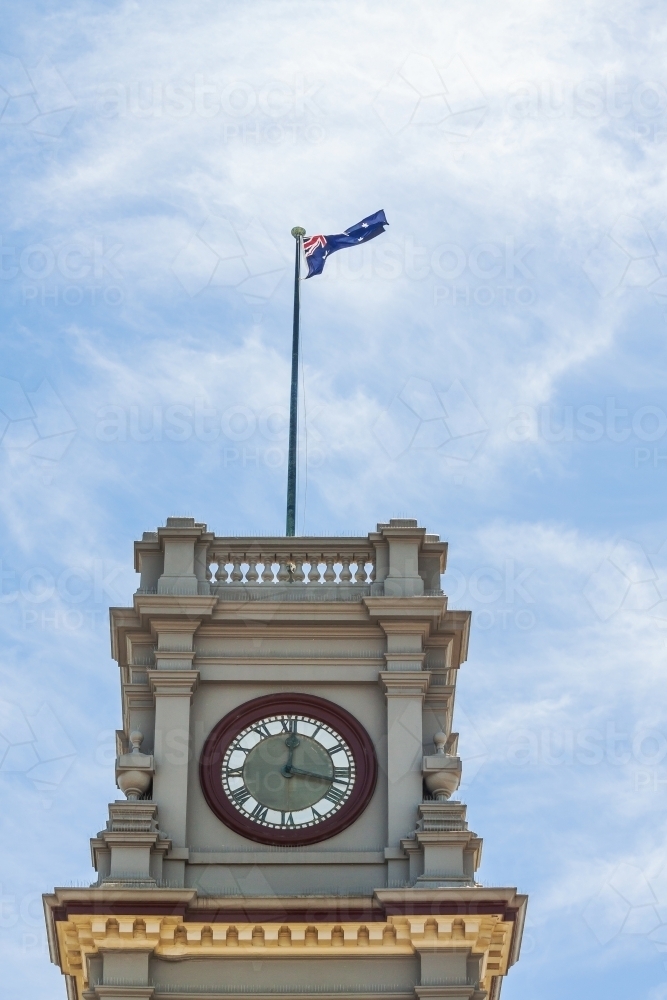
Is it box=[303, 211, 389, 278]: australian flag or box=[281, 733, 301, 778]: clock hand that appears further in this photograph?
box=[303, 211, 389, 278]: australian flag

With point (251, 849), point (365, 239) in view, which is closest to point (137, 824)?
point (251, 849)

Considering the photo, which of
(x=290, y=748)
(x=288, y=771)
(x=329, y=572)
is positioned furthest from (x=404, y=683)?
(x=329, y=572)

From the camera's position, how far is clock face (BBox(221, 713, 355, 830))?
119 ft

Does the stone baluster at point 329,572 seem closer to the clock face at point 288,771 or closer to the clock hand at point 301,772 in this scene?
the clock face at point 288,771

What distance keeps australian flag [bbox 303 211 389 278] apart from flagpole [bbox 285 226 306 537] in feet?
2.20

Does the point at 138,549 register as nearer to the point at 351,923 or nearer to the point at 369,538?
the point at 369,538

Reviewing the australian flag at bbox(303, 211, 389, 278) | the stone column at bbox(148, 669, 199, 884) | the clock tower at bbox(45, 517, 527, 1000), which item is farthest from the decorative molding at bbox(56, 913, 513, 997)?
the australian flag at bbox(303, 211, 389, 278)

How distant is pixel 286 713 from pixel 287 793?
1.33m

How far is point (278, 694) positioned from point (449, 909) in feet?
15.6

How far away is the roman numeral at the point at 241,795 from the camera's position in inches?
1433

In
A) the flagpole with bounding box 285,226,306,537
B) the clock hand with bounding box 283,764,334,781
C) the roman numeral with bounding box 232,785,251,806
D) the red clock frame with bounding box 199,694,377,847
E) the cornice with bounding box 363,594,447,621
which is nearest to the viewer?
the red clock frame with bounding box 199,694,377,847

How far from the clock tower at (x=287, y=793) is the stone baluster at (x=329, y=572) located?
0.02 metres

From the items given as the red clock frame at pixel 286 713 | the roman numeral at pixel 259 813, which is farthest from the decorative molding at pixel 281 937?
the roman numeral at pixel 259 813

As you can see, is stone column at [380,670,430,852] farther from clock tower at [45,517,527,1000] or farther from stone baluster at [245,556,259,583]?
stone baluster at [245,556,259,583]
